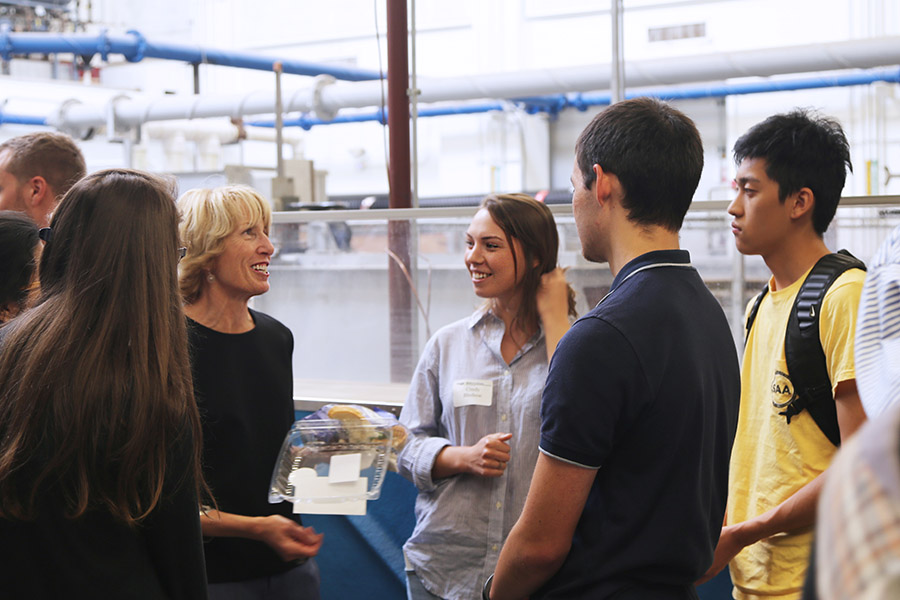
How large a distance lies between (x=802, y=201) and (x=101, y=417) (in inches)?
55.3

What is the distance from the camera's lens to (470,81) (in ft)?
24.5

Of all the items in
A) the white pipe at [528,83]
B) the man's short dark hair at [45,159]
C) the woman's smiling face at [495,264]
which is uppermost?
the white pipe at [528,83]

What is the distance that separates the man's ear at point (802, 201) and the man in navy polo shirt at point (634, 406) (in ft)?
1.78

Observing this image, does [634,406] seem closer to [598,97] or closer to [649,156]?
[649,156]

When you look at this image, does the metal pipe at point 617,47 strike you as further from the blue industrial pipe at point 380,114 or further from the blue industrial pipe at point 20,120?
the blue industrial pipe at point 20,120

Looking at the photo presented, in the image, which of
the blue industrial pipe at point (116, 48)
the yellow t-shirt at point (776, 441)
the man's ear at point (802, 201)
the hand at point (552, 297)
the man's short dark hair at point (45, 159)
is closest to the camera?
the yellow t-shirt at point (776, 441)

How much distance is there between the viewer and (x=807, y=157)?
5.59ft

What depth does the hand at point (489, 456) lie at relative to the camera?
179 cm

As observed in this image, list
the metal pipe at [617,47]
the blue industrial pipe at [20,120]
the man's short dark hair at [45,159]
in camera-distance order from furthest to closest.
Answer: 1. the blue industrial pipe at [20,120]
2. the metal pipe at [617,47]
3. the man's short dark hair at [45,159]

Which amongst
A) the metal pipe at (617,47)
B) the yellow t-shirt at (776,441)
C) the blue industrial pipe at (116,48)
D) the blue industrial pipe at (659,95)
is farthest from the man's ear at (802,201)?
the blue industrial pipe at (116,48)

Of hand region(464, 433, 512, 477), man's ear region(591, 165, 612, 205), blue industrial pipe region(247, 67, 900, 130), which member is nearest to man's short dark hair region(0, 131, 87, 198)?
hand region(464, 433, 512, 477)

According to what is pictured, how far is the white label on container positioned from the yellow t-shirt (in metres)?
0.84

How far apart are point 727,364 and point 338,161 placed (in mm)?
9868

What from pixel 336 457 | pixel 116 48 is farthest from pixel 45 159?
pixel 116 48
